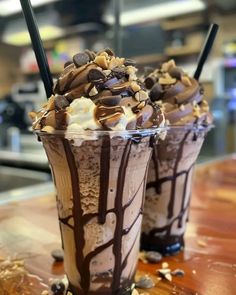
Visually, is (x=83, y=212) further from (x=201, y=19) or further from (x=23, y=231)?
(x=201, y=19)

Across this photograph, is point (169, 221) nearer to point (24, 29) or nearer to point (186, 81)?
point (186, 81)

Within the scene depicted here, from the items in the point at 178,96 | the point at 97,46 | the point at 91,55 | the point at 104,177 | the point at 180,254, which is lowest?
the point at 180,254

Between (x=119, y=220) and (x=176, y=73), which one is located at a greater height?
(x=176, y=73)

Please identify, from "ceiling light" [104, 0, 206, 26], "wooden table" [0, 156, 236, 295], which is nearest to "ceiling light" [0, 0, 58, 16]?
"ceiling light" [104, 0, 206, 26]

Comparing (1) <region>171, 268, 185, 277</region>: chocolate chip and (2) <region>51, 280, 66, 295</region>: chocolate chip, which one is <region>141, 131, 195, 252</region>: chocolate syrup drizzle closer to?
(1) <region>171, 268, 185, 277</region>: chocolate chip

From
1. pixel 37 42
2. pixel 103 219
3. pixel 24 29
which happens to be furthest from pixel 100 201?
pixel 24 29

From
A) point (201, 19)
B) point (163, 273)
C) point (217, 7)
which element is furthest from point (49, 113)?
point (201, 19)

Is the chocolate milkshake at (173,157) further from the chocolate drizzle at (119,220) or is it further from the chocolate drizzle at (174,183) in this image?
the chocolate drizzle at (119,220)
